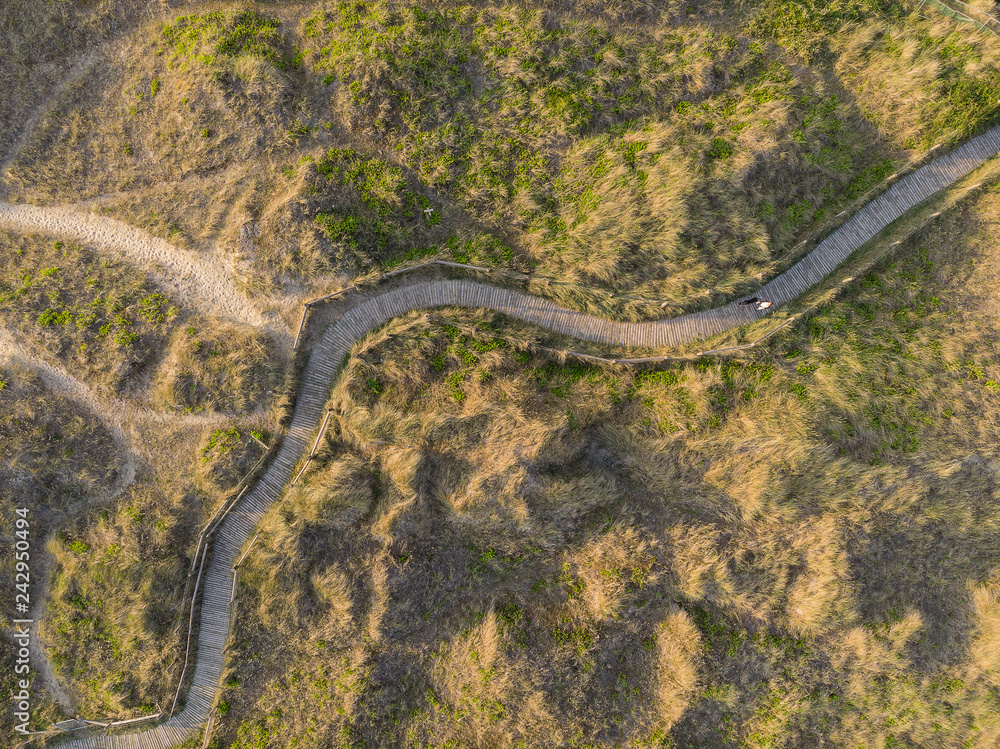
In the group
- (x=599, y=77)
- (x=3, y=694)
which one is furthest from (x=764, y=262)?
(x=3, y=694)

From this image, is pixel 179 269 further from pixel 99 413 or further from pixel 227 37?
pixel 227 37

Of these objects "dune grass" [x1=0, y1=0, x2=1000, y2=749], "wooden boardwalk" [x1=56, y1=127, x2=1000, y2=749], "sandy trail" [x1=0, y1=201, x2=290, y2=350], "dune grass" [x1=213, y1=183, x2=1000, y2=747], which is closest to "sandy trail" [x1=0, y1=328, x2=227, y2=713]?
"dune grass" [x1=0, y1=0, x2=1000, y2=749]

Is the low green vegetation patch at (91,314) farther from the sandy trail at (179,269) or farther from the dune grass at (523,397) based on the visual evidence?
the sandy trail at (179,269)

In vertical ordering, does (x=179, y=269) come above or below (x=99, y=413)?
above

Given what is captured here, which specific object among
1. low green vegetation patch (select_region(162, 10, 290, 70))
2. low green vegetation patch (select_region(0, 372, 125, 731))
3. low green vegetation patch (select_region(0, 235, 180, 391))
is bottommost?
low green vegetation patch (select_region(0, 372, 125, 731))

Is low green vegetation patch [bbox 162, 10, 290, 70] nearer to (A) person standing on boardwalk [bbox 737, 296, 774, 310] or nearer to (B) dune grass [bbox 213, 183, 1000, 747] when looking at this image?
(B) dune grass [bbox 213, 183, 1000, 747]

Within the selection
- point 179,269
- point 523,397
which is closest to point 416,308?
point 523,397

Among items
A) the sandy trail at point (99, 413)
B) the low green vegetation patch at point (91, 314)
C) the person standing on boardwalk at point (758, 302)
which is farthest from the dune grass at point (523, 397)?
the person standing on boardwalk at point (758, 302)

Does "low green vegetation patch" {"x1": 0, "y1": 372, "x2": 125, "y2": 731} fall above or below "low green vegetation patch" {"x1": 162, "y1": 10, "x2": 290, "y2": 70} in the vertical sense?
below
